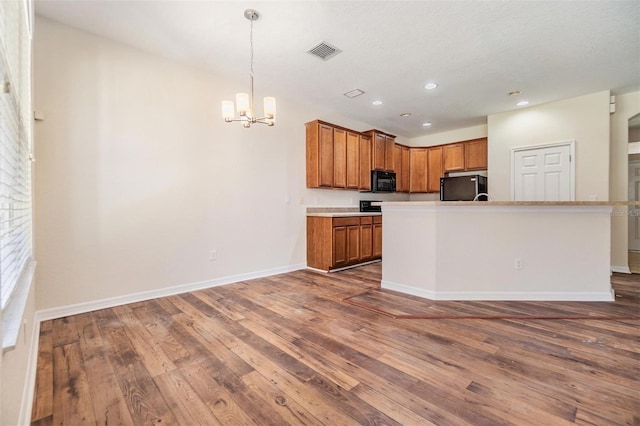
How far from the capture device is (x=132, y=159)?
9.95 feet

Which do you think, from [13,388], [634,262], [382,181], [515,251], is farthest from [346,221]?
[634,262]

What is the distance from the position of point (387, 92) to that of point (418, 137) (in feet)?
9.86

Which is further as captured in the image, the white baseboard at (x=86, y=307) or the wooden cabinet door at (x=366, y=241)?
the wooden cabinet door at (x=366, y=241)

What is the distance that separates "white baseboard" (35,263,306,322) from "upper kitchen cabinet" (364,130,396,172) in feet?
9.82

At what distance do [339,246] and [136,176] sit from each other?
9.42 ft

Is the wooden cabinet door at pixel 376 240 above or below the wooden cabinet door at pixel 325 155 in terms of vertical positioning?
below

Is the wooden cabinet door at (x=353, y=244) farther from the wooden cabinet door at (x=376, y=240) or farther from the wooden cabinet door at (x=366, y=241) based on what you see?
the wooden cabinet door at (x=376, y=240)

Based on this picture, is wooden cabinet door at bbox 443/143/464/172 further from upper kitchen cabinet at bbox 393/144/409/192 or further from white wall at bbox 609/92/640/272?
white wall at bbox 609/92/640/272

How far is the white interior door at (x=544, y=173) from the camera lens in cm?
454

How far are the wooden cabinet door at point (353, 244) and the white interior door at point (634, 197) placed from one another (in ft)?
20.3

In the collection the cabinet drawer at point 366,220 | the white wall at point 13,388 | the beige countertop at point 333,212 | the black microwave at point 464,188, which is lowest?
the white wall at point 13,388

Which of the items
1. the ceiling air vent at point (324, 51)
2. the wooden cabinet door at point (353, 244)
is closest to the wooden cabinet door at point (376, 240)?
the wooden cabinet door at point (353, 244)

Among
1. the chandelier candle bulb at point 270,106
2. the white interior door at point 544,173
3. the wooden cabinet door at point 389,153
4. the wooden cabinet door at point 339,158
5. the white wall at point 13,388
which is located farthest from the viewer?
the wooden cabinet door at point 389,153

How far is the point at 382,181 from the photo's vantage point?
579 centimetres
